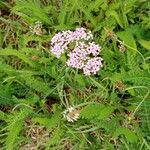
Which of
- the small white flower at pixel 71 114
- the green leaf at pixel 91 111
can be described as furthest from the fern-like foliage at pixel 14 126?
A: the green leaf at pixel 91 111

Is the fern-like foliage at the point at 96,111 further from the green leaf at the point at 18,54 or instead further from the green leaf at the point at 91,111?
the green leaf at the point at 18,54

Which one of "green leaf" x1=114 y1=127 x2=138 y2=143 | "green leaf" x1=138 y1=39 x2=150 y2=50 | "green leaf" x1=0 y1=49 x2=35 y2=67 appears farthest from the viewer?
"green leaf" x1=0 y1=49 x2=35 y2=67

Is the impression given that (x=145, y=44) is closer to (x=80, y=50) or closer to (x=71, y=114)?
(x=80, y=50)

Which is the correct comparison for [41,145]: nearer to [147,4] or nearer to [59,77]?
[59,77]

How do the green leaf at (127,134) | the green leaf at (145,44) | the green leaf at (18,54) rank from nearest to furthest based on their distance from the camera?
the green leaf at (127,134)
the green leaf at (145,44)
the green leaf at (18,54)

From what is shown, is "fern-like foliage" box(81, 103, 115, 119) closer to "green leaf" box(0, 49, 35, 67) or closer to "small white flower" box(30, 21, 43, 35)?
"green leaf" box(0, 49, 35, 67)

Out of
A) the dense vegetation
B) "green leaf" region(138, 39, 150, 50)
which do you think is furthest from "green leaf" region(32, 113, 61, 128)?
"green leaf" region(138, 39, 150, 50)

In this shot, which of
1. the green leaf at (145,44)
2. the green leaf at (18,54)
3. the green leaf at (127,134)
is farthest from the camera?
the green leaf at (18,54)
